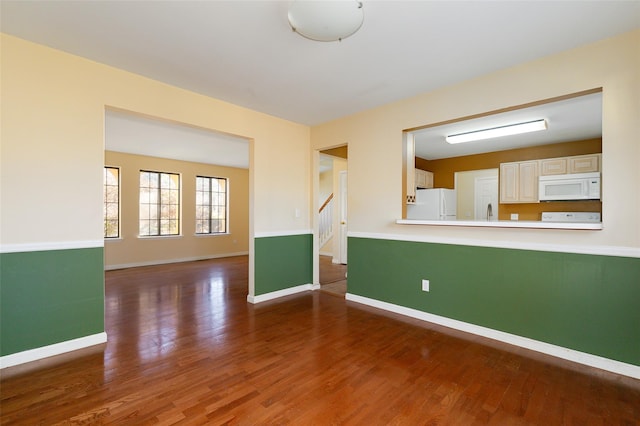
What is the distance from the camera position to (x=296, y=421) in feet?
5.76

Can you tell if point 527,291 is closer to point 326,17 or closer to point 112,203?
point 326,17

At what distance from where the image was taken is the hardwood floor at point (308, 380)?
1.81 m

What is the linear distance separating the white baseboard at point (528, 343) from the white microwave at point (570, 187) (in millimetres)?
3194

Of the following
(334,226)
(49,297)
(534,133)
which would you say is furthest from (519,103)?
(334,226)

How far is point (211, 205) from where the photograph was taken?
8.25 m

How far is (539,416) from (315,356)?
1.59 m

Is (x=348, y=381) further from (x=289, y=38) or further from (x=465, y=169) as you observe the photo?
(x=465, y=169)

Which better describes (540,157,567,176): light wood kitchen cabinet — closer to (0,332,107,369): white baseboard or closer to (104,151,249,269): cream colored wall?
(0,332,107,369): white baseboard

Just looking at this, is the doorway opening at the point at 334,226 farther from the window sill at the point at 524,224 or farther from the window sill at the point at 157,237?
the window sill at the point at 157,237

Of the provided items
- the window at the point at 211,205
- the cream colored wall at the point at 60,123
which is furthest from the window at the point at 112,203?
the cream colored wall at the point at 60,123

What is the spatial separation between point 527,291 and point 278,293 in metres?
3.06

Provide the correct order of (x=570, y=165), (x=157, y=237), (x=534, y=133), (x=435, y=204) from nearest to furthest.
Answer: (x=534, y=133) → (x=570, y=165) → (x=435, y=204) → (x=157, y=237)

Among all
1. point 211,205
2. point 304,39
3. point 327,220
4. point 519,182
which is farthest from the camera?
point 211,205

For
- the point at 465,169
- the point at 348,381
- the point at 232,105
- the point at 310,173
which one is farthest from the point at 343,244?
the point at 348,381
